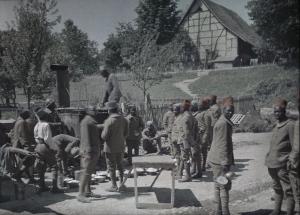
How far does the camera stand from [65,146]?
355 inches

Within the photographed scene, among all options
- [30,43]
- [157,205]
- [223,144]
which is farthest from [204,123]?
[30,43]

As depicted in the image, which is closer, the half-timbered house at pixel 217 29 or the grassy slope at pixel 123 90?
the half-timbered house at pixel 217 29

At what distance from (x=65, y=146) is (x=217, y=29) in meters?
17.0

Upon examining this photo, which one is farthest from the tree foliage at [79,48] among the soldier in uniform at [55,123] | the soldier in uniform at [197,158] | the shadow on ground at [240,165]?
the soldier in uniform at [197,158]

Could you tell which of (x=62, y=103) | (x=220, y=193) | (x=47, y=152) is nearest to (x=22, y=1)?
(x=62, y=103)

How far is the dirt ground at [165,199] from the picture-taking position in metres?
6.67

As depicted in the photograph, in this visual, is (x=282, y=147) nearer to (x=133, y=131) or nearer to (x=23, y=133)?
(x=23, y=133)

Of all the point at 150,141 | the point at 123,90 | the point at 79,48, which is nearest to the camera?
the point at 150,141

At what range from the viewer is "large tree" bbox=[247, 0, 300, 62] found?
7.41 metres

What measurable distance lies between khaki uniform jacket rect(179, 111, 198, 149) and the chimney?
4.44 meters

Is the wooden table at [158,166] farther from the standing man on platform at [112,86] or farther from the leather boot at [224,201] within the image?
the standing man on platform at [112,86]

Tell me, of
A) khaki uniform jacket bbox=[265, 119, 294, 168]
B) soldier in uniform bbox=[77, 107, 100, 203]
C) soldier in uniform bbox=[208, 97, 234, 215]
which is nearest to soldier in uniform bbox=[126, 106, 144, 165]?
soldier in uniform bbox=[77, 107, 100, 203]

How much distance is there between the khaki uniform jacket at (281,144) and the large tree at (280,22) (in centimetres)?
169

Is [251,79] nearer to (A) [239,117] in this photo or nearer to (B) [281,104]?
(A) [239,117]
